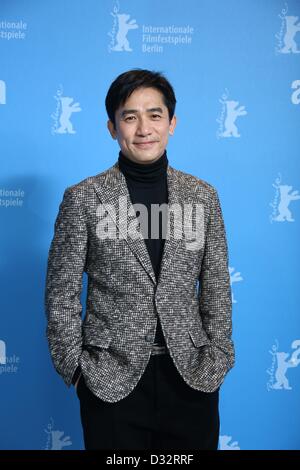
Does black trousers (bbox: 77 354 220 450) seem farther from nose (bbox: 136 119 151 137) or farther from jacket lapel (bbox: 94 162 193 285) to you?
nose (bbox: 136 119 151 137)

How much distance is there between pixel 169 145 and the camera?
7.67ft

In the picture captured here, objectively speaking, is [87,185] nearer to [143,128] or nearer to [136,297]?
[143,128]

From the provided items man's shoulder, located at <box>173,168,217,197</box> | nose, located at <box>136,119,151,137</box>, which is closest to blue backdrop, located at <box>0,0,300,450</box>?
man's shoulder, located at <box>173,168,217,197</box>

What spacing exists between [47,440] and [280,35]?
206 cm

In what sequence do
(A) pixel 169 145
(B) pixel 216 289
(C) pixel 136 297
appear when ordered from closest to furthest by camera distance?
(C) pixel 136 297
(B) pixel 216 289
(A) pixel 169 145

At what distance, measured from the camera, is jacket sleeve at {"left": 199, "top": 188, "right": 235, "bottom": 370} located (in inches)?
60.2

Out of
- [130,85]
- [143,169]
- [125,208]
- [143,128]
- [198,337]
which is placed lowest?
[198,337]

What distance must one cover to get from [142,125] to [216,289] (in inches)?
20.0

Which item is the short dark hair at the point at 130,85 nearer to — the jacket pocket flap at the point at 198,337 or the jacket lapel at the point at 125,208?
the jacket lapel at the point at 125,208

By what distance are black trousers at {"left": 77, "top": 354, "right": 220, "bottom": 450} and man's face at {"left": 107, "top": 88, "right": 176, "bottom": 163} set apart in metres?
0.55

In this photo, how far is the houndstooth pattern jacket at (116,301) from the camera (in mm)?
1411

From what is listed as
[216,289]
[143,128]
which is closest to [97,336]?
[216,289]

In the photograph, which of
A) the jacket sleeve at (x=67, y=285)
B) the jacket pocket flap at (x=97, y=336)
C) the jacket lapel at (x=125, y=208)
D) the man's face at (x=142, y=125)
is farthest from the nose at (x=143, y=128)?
the jacket pocket flap at (x=97, y=336)
